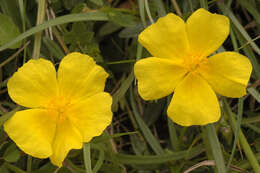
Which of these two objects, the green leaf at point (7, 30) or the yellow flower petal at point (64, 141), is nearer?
the yellow flower petal at point (64, 141)

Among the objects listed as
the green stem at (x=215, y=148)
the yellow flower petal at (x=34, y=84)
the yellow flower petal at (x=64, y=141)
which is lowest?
the green stem at (x=215, y=148)

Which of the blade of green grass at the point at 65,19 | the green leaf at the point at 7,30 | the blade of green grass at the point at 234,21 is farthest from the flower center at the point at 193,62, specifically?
the green leaf at the point at 7,30

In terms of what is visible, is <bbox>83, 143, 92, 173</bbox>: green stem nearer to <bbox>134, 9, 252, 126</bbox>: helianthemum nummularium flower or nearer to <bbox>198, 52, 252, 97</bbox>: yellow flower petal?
<bbox>134, 9, 252, 126</bbox>: helianthemum nummularium flower

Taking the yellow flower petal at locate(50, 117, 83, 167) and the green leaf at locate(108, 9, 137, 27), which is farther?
the green leaf at locate(108, 9, 137, 27)

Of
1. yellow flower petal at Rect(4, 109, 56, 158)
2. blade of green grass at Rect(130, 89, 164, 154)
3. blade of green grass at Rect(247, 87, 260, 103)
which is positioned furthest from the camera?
blade of green grass at Rect(130, 89, 164, 154)

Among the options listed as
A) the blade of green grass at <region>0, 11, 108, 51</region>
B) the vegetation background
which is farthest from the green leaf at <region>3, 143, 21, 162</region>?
the blade of green grass at <region>0, 11, 108, 51</region>

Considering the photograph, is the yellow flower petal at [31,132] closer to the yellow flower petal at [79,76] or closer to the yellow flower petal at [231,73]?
the yellow flower petal at [79,76]

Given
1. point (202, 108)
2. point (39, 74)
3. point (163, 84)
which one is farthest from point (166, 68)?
point (39, 74)

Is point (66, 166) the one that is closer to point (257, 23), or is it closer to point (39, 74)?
point (39, 74)

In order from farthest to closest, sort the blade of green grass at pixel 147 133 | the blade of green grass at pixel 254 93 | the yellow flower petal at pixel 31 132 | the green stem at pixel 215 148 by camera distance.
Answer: the blade of green grass at pixel 147 133 → the blade of green grass at pixel 254 93 → the green stem at pixel 215 148 → the yellow flower petal at pixel 31 132
